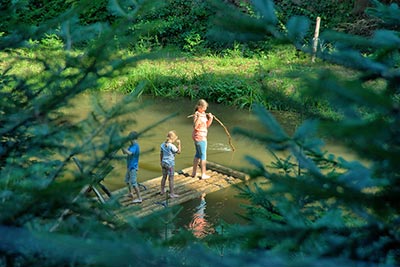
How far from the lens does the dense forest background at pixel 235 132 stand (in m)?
1.35

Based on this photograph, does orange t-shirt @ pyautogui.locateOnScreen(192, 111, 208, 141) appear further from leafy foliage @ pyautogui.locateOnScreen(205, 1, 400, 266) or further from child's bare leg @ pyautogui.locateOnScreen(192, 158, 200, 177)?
leafy foliage @ pyautogui.locateOnScreen(205, 1, 400, 266)

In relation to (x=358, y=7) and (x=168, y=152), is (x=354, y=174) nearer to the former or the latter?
(x=168, y=152)

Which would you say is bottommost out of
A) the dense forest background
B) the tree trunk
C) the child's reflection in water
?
the child's reflection in water

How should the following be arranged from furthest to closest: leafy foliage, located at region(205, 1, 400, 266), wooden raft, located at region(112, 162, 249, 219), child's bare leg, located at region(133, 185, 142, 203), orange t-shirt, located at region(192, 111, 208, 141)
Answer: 1. orange t-shirt, located at region(192, 111, 208, 141)
2. wooden raft, located at region(112, 162, 249, 219)
3. child's bare leg, located at region(133, 185, 142, 203)
4. leafy foliage, located at region(205, 1, 400, 266)

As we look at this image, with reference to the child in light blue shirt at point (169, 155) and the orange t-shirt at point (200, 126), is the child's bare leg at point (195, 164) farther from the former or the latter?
the child in light blue shirt at point (169, 155)

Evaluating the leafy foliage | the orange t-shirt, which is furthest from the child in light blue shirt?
the leafy foliage

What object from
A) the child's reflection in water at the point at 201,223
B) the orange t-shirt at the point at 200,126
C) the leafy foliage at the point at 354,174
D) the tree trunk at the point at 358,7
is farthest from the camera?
the tree trunk at the point at 358,7

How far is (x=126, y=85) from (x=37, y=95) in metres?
10.9

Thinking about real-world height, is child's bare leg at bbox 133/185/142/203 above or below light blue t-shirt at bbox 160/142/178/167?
below

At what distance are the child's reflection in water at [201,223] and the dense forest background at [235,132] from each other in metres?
3.57

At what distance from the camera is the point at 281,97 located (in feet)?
5.98

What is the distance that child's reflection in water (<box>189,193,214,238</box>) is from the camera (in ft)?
21.4

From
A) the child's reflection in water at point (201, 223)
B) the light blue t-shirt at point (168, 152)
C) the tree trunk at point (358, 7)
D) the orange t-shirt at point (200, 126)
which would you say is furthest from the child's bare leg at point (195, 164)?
the tree trunk at point (358, 7)

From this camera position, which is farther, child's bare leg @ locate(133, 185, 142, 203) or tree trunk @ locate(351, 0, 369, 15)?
tree trunk @ locate(351, 0, 369, 15)
